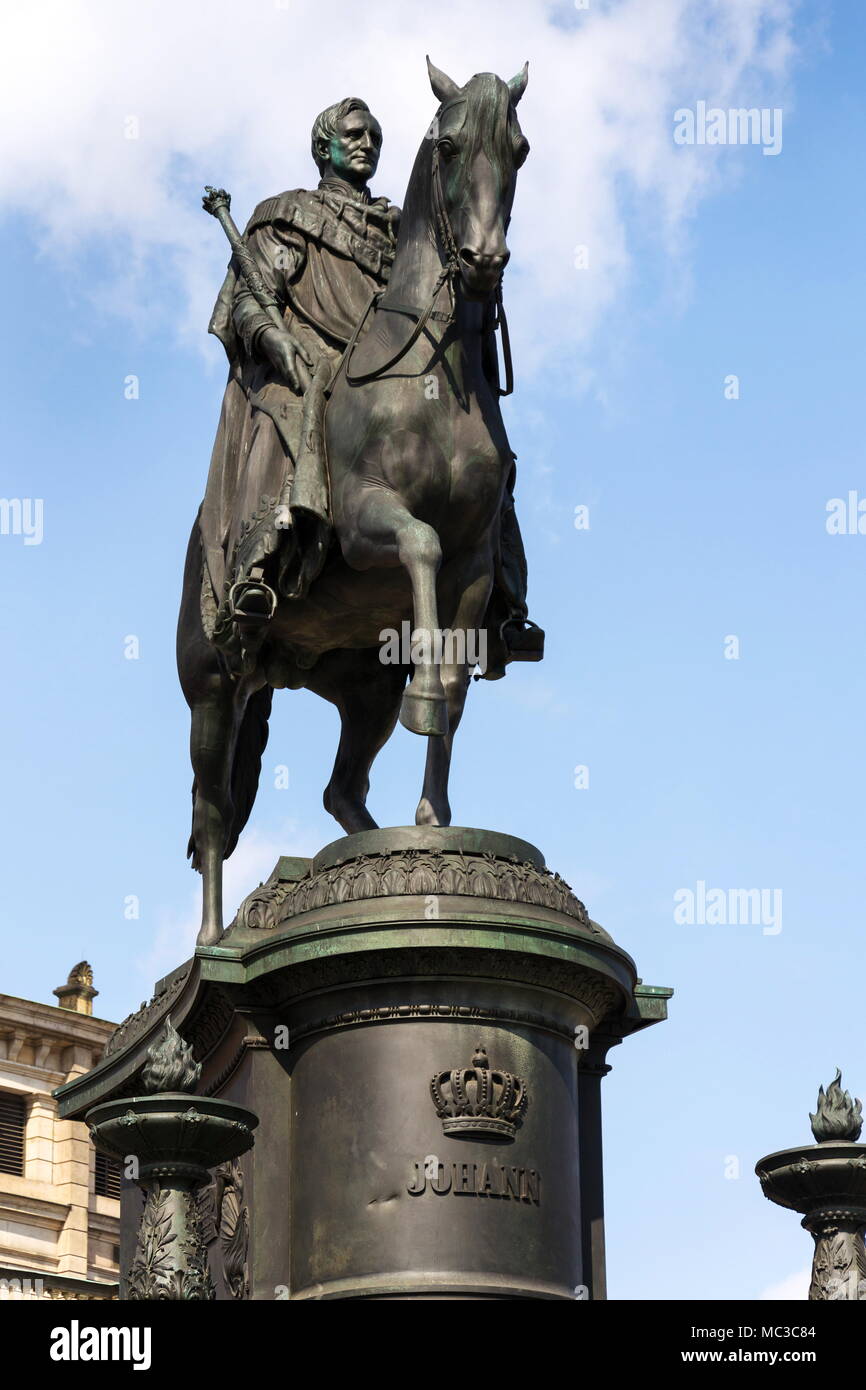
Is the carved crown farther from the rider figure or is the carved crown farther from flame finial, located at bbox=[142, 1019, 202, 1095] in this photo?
the rider figure

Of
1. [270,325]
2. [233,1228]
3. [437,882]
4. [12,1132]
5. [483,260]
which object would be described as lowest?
[233,1228]

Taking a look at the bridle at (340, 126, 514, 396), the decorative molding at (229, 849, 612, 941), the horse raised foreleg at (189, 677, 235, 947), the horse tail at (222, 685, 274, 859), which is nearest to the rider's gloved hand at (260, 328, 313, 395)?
the bridle at (340, 126, 514, 396)

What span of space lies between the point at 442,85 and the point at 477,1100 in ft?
19.3

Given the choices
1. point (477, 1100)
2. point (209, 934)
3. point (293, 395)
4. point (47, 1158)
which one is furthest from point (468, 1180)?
point (47, 1158)

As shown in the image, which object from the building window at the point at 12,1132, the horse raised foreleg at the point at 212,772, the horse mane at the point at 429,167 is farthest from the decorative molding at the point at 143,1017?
the building window at the point at 12,1132

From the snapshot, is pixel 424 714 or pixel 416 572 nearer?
pixel 424 714

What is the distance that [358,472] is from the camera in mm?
15867

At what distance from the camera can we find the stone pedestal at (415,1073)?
46.3ft

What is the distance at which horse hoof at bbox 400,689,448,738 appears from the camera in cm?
1503

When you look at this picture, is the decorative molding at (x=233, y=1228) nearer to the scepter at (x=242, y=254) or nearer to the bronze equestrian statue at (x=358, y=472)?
the bronze equestrian statue at (x=358, y=472)

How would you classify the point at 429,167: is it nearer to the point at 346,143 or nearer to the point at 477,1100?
the point at 346,143

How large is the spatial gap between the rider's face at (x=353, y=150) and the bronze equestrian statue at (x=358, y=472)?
0.6 inches

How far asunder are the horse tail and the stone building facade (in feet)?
117
